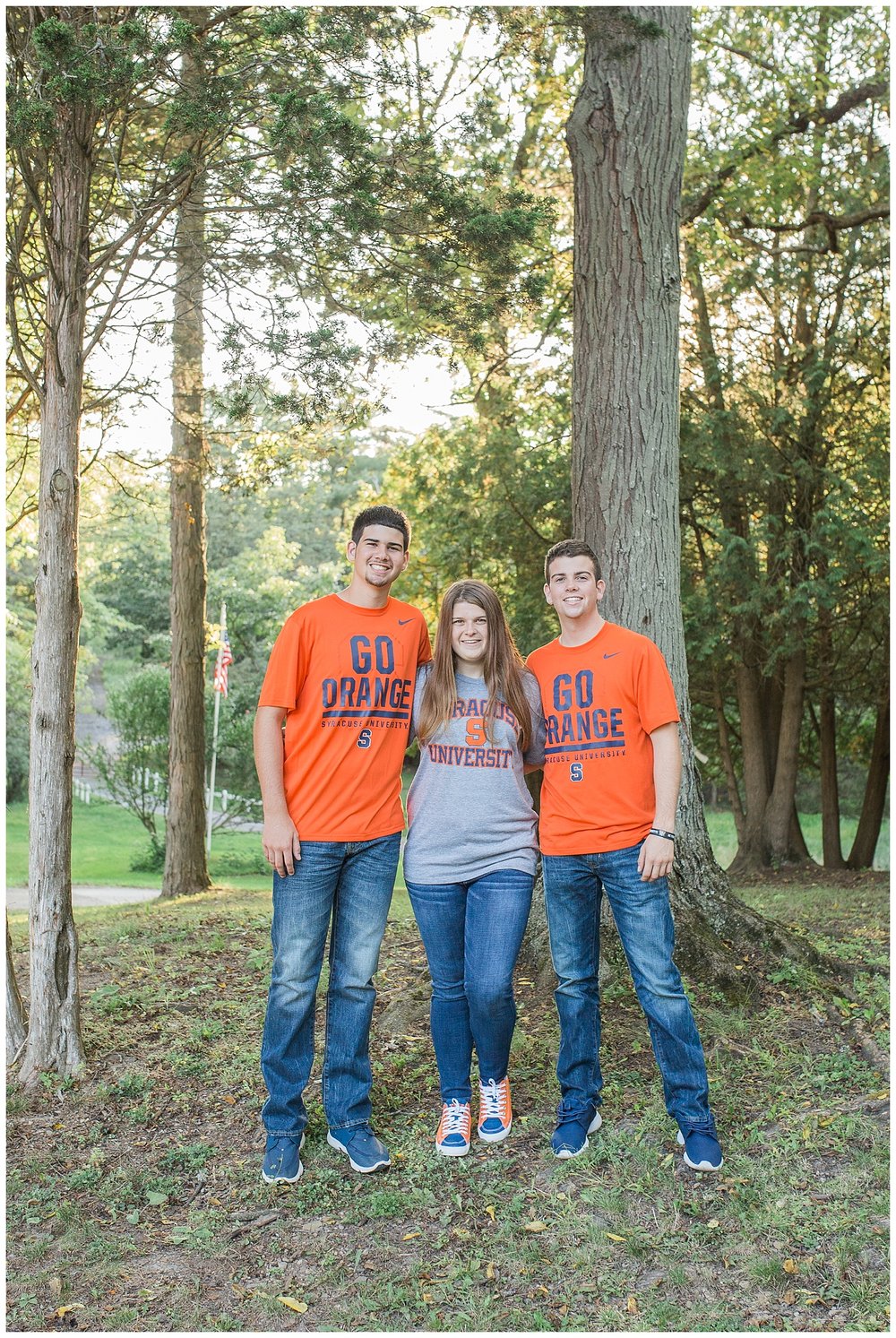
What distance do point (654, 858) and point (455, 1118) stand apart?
117 cm

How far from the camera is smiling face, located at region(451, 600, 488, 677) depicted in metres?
3.60

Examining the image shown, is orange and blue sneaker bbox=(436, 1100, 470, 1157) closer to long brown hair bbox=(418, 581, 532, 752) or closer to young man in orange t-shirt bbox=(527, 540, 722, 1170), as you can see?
young man in orange t-shirt bbox=(527, 540, 722, 1170)

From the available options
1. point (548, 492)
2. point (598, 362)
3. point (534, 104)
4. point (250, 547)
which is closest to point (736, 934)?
point (598, 362)

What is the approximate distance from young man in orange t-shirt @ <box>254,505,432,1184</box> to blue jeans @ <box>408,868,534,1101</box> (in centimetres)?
20

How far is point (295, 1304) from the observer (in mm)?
3041

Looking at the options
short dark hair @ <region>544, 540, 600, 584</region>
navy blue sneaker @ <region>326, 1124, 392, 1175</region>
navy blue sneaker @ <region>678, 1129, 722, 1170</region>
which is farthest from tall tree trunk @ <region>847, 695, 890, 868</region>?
navy blue sneaker @ <region>326, 1124, 392, 1175</region>

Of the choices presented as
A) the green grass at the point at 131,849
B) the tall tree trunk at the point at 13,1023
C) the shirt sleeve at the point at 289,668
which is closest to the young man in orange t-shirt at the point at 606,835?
the shirt sleeve at the point at 289,668

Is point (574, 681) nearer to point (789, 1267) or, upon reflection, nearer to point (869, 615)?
point (789, 1267)

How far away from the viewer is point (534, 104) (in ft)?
34.8

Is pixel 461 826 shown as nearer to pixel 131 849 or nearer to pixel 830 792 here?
pixel 830 792

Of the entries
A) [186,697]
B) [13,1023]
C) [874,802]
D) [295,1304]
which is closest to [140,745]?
[186,697]

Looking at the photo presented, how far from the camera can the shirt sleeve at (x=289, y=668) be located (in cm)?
353

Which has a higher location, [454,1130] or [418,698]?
[418,698]

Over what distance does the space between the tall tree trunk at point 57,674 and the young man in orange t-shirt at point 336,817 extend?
1.40 m
